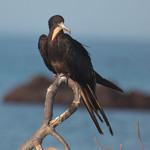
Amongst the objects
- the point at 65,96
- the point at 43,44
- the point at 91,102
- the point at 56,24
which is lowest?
the point at 65,96

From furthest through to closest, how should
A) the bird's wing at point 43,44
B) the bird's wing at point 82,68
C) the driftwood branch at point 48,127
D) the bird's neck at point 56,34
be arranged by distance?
the bird's wing at point 43,44
the bird's neck at point 56,34
the bird's wing at point 82,68
the driftwood branch at point 48,127

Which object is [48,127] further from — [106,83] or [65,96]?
[65,96]

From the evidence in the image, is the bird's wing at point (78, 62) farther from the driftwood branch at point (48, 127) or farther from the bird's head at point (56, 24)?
the driftwood branch at point (48, 127)

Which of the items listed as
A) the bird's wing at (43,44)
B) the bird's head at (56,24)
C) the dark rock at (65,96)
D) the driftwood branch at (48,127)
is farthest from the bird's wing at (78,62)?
the dark rock at (65,96)

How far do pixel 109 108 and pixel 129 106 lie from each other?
1337 mm

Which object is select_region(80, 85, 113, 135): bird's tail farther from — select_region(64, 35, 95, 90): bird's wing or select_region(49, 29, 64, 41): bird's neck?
select_region(49, 29, 64, 41): bird's neck

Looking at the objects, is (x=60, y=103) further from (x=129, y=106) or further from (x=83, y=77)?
(x=83, y=77)

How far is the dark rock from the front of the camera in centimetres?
2844

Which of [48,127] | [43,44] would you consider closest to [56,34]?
[43,44]

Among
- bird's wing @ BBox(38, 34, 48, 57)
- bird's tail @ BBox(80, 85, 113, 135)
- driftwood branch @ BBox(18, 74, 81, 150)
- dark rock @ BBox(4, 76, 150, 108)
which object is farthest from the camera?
dark rock @ BBox(4, 76, 150, 108)

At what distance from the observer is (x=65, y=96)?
94.4ft

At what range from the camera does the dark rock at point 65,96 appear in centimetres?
2844

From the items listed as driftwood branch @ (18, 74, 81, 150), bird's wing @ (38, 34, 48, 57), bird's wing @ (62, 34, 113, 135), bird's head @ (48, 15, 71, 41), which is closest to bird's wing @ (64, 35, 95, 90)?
bird's wing @ (62, 34, 113, 135)

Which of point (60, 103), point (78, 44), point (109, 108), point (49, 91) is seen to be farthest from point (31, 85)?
point (49, 91)
